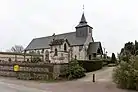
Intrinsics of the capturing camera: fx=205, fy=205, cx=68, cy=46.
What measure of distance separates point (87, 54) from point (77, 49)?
2.76 meters

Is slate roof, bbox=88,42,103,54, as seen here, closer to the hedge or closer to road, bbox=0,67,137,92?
the hedge

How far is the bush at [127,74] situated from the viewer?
1498 centimetres

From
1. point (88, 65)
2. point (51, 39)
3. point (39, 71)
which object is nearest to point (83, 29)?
point (51, 39)

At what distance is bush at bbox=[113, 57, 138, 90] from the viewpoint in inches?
590

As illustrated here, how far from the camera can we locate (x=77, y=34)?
5172cm

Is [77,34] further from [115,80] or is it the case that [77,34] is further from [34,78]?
[115,80]

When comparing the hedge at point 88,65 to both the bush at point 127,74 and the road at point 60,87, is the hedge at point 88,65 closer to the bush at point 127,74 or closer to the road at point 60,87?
the road at point 60,87

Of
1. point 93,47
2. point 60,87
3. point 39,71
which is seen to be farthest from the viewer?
point 93,47

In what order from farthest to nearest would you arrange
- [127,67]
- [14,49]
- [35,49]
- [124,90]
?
[14,49], [35,49], [127,67], [124,90]

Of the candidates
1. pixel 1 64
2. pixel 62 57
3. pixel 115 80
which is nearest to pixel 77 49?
pixel 62 57

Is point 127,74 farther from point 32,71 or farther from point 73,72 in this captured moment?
point 32,71

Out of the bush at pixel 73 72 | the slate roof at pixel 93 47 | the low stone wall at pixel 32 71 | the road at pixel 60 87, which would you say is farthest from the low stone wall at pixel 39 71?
the slate roof at pixel 93 47

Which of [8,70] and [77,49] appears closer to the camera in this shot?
[8,70]

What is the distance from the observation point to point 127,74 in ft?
50.0
